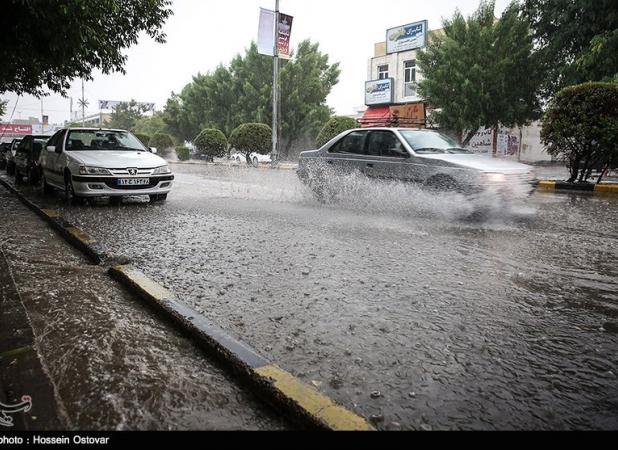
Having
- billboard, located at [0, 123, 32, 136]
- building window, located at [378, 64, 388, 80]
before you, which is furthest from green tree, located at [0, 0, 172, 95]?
billboard, located at [0, 123, 32, 136]

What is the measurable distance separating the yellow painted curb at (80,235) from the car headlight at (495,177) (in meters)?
5.58

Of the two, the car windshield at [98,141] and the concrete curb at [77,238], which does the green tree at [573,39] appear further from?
the concrete curb at [77,238]

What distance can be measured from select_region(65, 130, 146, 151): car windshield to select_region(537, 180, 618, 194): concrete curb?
10329 millimetres

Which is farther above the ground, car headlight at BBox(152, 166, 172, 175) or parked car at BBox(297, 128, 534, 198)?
parked car at BBox(297, 128, 534, 198)

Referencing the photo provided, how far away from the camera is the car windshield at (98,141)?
30.7 ft

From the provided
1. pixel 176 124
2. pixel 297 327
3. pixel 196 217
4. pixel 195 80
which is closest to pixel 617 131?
pixel 196 217

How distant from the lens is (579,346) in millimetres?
2689

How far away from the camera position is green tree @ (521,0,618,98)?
1846cm

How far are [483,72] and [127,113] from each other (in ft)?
259

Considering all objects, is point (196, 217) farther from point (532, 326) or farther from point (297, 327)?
point (532, 326)

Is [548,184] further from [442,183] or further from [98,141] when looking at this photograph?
[98,141]

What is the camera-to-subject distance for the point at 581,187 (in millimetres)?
12695

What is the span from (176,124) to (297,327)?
2177 inches

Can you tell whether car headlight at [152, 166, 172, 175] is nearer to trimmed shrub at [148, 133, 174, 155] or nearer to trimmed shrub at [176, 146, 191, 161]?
trimmed shrub at [176, 146, 191, 161]
